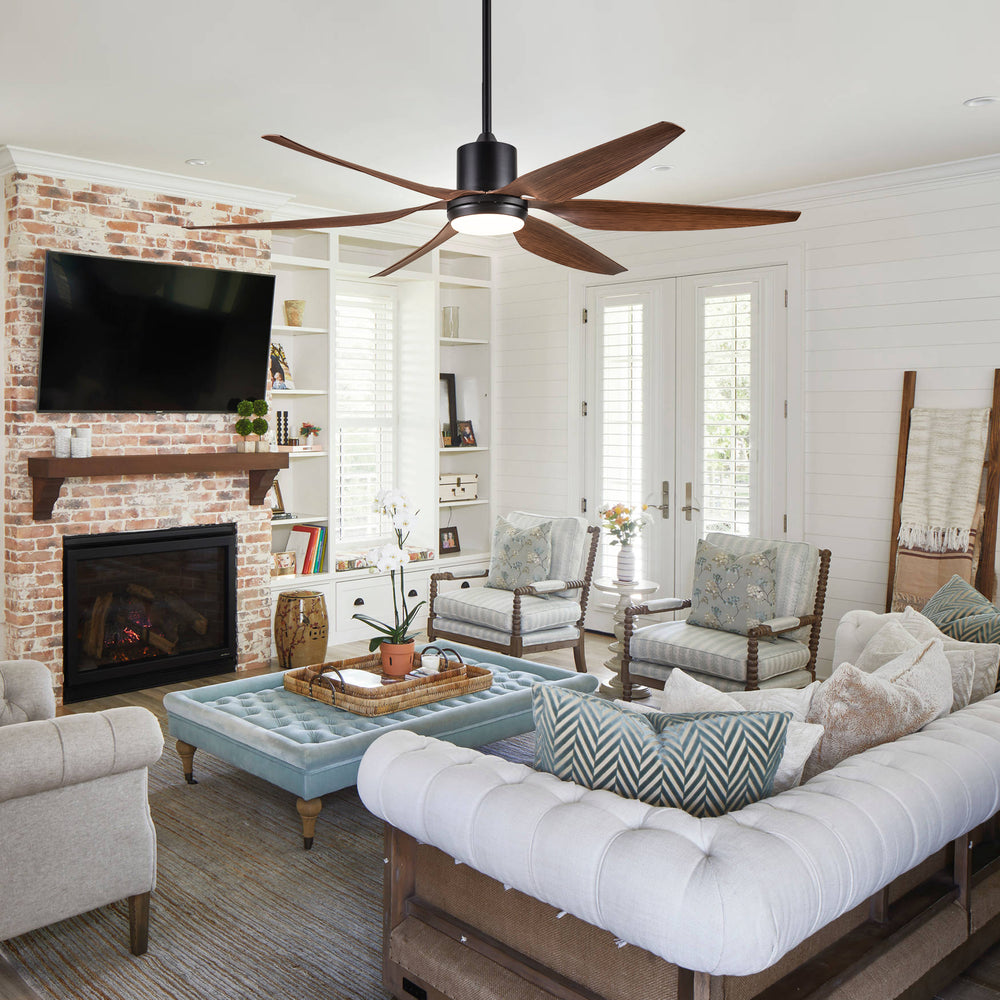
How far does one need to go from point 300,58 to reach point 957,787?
321cm

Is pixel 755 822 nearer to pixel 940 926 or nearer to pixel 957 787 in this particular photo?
pixel 957 787

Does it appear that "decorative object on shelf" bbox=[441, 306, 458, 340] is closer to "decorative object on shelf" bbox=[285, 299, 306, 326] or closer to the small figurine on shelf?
"decorative object on shelf" bbox=[285, 299, 306, 326]

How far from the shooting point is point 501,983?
1.96 m

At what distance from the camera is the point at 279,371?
240 inches

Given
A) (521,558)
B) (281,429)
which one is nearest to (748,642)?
(521,558)

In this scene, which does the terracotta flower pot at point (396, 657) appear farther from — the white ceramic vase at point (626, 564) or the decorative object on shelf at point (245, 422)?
the decorative object on shelf at point (245, 422)

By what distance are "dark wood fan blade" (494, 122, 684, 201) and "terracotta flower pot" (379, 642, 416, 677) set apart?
6.84 ft

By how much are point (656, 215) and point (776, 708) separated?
52.4 inches

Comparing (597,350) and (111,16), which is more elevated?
(111,16)

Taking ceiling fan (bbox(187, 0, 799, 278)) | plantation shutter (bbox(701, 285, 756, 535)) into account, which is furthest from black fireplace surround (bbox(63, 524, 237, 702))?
ceiling fan (bbox(187, 0, 799, 278))

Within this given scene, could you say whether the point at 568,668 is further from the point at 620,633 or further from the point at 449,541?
the point at 449,541

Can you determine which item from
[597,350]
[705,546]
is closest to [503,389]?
[597,350]

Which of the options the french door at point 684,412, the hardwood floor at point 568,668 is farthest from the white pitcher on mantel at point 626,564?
the hardwood floor at point 568,668

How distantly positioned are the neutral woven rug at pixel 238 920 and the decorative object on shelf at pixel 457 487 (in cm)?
350
